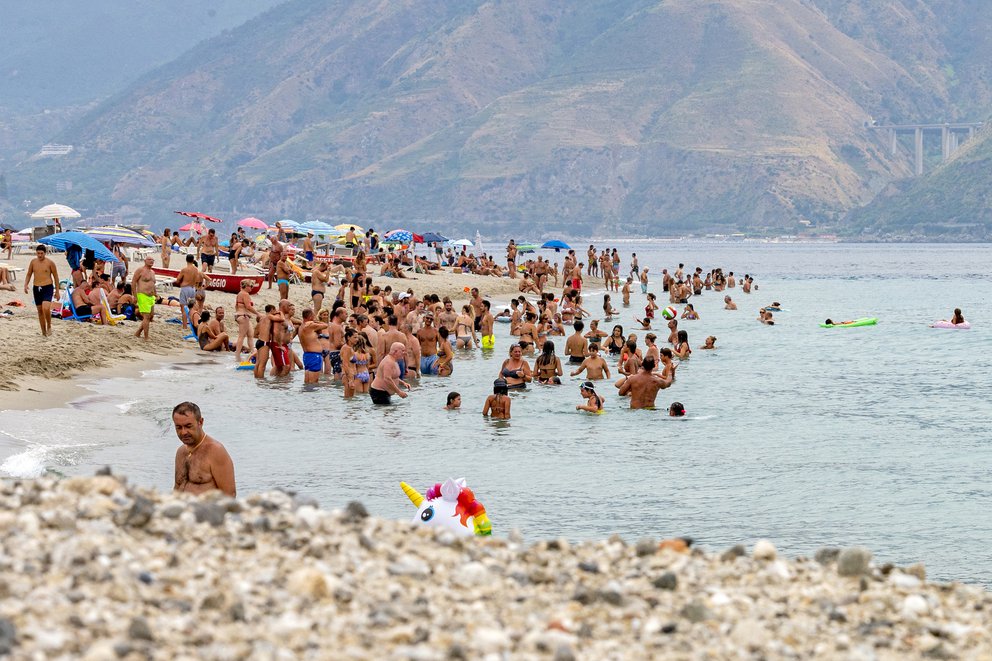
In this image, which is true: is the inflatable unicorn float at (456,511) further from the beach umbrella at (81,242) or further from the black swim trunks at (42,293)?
the beach umbrella at (81,242)

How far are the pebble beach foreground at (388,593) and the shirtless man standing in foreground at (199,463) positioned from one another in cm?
195

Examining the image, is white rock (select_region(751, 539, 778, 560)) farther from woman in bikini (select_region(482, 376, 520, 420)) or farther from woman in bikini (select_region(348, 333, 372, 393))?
woman in bikini (select_region(348, 333, 372, 393))

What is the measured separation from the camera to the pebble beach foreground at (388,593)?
17.7 feet

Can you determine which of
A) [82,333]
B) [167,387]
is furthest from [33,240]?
[167,387]

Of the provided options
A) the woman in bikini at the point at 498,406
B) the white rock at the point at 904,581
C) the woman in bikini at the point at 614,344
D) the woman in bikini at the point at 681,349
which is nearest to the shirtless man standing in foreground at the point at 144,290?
the woman in bikini at the point at 498,406

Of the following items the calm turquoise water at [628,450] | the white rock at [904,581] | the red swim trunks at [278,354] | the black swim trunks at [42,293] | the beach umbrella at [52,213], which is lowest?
the calm turquoise water at [628,450]

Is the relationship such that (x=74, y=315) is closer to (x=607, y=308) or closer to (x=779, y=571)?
(x=607, y=308)

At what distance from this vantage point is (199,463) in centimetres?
915

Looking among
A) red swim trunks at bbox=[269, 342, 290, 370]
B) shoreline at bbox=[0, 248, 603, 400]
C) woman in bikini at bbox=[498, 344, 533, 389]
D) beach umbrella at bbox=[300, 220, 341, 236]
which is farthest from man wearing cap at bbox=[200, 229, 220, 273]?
beach umbrella at bbox=[300, 220, 341, 236]

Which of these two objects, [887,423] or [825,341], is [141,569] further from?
[825,341]

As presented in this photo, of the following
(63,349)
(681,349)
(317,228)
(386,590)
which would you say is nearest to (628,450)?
(63,349)

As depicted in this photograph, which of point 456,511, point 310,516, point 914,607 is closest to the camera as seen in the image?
point 914,607

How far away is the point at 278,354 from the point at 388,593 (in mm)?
17243

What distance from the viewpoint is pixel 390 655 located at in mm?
5359
